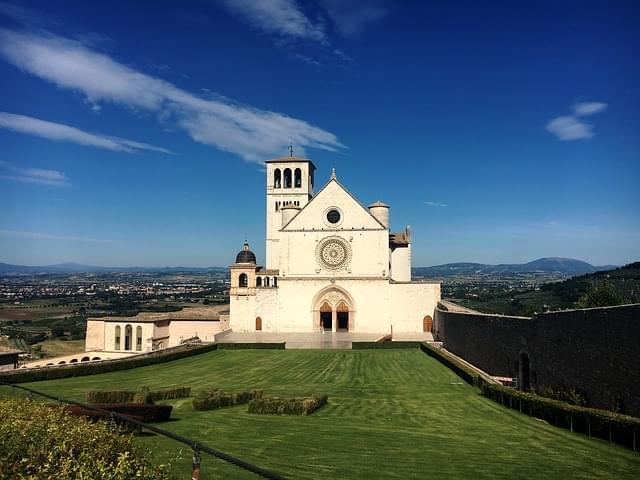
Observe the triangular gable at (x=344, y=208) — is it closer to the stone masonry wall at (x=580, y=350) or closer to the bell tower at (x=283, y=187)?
the bell tower at (x=283, y=187)

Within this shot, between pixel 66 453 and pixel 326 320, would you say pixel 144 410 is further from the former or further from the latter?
pixel 326 320

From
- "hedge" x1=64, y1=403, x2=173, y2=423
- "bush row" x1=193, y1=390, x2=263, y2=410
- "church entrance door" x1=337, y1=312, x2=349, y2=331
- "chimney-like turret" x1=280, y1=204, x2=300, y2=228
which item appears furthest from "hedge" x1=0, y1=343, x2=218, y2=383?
"chimney-like turret" x1=280, y1=204, x2=300, y2=228

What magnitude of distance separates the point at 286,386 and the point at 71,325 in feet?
279

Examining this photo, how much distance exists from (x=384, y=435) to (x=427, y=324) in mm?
35837

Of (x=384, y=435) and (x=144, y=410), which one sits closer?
(x=384, y=435)

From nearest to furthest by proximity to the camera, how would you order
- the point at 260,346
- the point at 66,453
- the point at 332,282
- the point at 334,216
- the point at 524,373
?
the point at 66,453
the point at 524,373
the point at 260,346
the point at 332,282
the point at 334,216

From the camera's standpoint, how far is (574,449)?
41.6ft

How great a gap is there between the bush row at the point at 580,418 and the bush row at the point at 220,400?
8.57 m

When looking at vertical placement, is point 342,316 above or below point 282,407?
above

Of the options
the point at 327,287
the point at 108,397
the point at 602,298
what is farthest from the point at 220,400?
the point at 602,298

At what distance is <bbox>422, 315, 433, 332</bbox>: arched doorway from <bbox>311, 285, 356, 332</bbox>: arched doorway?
608 centimetres

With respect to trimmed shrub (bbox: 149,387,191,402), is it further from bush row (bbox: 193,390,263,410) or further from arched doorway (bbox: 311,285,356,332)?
arched doorway (bbox: 311,285,356,332)

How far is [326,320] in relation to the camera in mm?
51500

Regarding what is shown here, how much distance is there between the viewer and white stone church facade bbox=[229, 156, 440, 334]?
162ft
